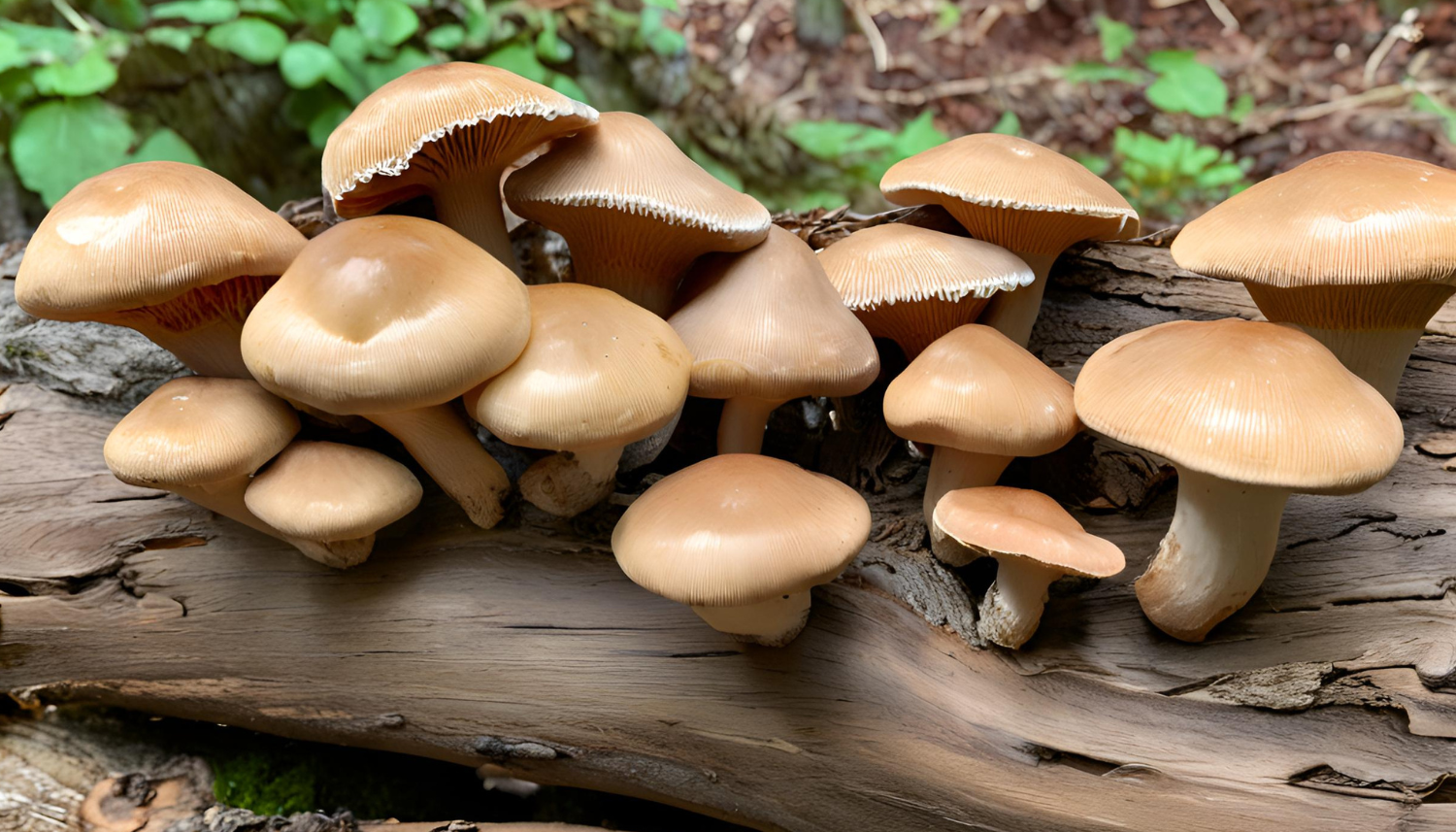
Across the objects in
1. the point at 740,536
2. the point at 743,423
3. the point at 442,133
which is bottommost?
the point at 743,423

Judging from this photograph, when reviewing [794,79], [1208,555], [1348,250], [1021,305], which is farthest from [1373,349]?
[794,79]

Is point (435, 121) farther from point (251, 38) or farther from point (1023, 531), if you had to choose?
point (251, 38)

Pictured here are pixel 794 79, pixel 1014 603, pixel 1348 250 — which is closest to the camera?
pixel 1348 250

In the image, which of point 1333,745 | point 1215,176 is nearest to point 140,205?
point 1333,745

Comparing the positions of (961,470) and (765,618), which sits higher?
(961,470)

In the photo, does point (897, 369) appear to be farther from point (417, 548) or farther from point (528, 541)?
point (417, 548)

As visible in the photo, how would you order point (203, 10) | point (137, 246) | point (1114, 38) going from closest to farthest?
point (137, 246) → point (203, 10) → point (1114, 38)
